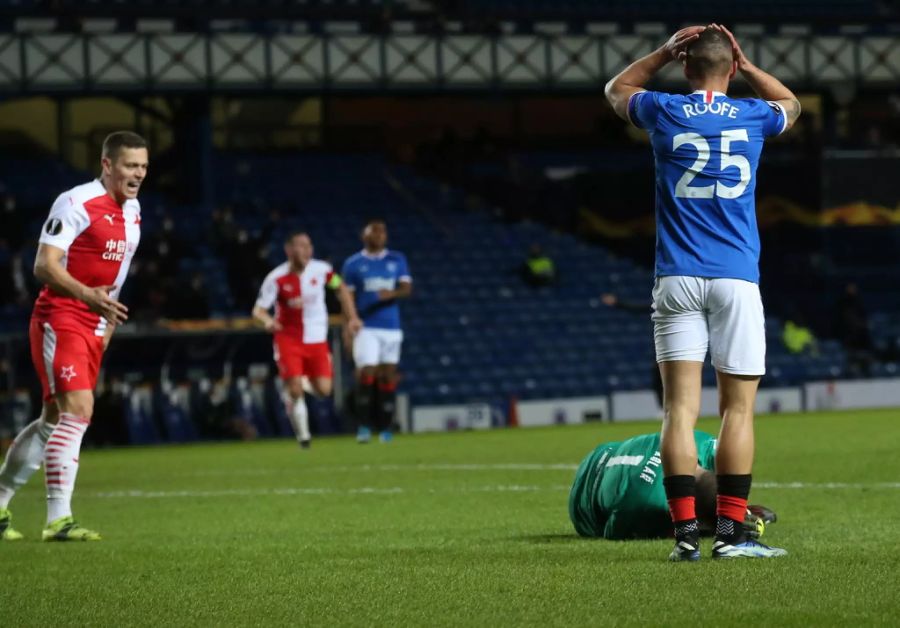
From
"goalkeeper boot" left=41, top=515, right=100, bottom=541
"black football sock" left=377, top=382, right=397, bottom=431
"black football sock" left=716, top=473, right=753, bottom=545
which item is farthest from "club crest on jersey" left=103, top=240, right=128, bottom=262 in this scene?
"black football sock" left=377, top=382, right=397, bottom=431

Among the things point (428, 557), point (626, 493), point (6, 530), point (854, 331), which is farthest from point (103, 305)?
point (854, 331)

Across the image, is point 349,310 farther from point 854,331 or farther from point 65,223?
point 854,331

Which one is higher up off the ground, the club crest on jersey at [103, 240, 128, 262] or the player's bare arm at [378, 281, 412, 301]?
the club crest on jersey at [103, 240, 128, 262]

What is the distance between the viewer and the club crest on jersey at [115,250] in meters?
9.44

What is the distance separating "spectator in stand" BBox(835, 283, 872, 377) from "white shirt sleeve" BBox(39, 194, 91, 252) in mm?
21952

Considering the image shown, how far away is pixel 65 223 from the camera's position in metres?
9.20

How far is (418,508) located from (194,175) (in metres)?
22.5

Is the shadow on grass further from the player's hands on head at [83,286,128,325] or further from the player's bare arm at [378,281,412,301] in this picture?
the player's bare arm at [378,281,412,301]

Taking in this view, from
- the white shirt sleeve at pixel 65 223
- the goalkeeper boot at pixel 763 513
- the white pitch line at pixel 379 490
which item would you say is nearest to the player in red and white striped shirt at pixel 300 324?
the white pitch line at pixel 379 490

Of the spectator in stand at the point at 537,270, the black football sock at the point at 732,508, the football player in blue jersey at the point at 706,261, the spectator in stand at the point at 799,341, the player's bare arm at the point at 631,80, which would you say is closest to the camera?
the black football sock at the point at 732,508

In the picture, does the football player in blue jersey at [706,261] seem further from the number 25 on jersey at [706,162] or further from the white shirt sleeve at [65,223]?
the white shirt sleeve at [65,223]

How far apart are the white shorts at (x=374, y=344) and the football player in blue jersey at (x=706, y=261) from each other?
529 inches

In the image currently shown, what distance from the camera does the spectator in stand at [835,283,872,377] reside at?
2955 centimetres

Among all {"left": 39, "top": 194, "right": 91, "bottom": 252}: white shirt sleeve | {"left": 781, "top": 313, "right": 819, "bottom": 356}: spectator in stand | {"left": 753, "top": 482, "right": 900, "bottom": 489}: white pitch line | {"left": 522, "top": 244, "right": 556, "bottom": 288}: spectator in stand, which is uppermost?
{"left": 522, "top": 244, "right": 556, "bottom": 288}: spectator in stand
